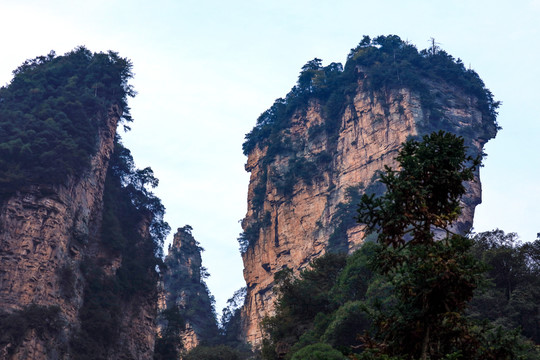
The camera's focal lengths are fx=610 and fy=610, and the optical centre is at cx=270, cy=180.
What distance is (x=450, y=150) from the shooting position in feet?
42.0

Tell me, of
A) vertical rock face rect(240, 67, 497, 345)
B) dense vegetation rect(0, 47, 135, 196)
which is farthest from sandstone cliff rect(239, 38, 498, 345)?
dense vegetation rect(0, 47, 135, 196)

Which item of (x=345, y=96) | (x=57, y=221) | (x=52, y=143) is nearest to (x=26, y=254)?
(x=57, y=221)

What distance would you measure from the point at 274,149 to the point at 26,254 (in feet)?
143

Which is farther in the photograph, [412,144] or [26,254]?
[26,254]

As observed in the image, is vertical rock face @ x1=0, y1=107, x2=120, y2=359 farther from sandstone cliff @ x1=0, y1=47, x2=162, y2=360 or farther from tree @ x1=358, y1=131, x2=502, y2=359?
tree @ x1=358, y1=131, x2=502, y2=359

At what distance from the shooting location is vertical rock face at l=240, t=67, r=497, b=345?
6838 centimetres

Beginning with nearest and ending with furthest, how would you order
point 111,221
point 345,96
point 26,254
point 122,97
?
point 26,254, point 111,221, point 122,97, point 345,96

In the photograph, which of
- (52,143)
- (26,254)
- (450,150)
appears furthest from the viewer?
(52,143)

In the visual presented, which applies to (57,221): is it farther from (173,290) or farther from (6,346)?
Answer: (173,290)

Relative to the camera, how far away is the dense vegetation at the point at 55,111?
43.7 meters

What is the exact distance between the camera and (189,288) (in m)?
80.2

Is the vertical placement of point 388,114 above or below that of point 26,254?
above

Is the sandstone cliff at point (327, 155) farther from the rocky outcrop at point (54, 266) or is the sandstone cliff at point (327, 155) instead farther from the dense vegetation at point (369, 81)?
the rocky outcrop at point (54, 266)

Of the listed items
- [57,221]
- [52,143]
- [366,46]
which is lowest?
[57,221]
